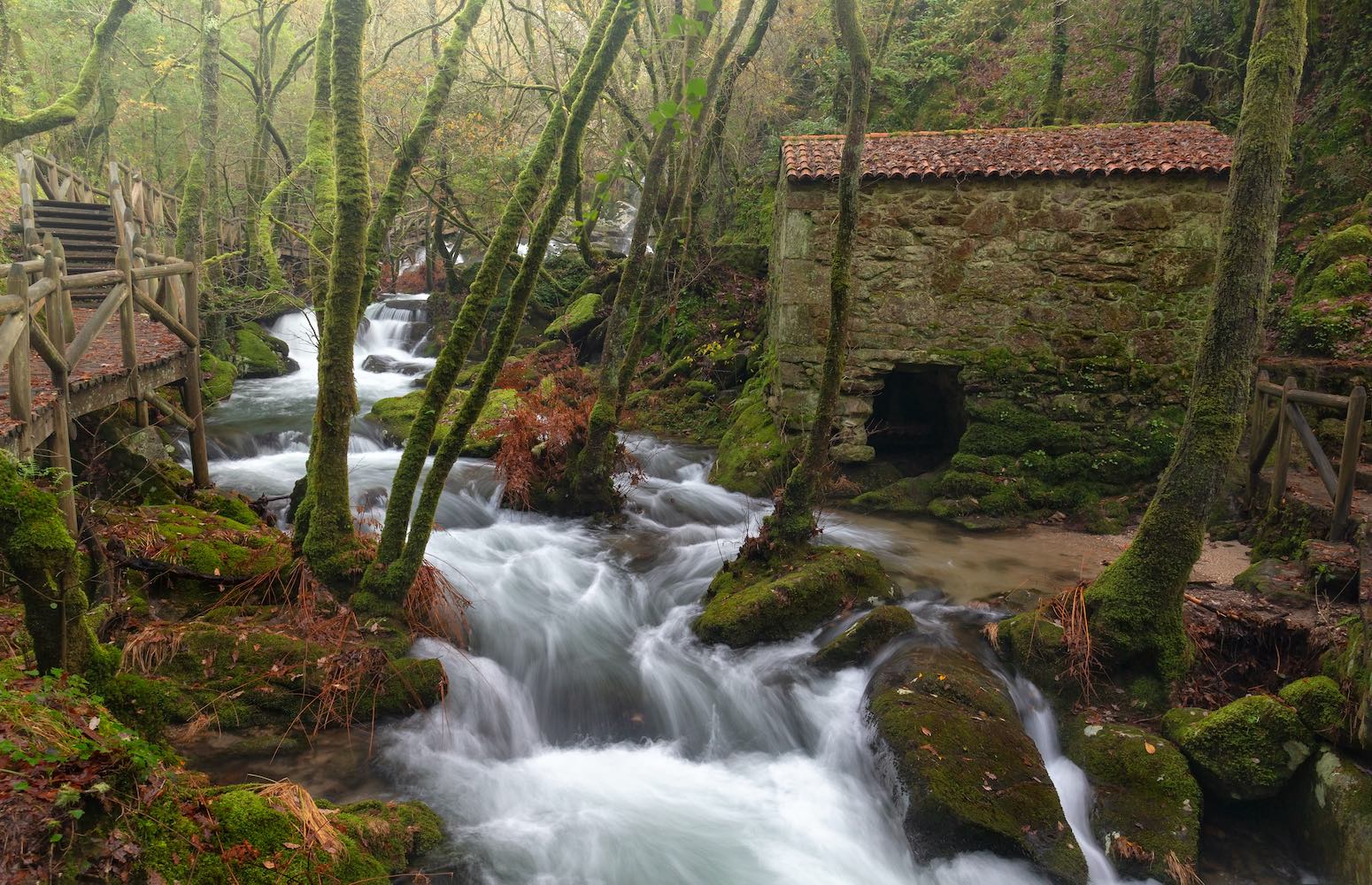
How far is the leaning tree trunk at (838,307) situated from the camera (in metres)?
6.17

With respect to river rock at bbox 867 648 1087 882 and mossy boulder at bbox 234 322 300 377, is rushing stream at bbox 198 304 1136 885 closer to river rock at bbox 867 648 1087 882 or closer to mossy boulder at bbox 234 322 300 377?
river rock at bbox 867 648 1087 882

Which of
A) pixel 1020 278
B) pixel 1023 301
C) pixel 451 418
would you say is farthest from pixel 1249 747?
pixel 451 418

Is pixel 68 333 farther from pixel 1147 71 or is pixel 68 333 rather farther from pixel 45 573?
pixel 1147 71

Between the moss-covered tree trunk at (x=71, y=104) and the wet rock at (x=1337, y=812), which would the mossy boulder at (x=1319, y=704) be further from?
the moss-covered tree trunk at (x=71, y=104)

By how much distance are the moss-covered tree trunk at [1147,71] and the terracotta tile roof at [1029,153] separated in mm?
4774

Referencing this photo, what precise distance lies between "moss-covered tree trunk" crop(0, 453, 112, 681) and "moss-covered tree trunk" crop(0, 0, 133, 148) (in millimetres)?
5422

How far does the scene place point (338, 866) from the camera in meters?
3.31

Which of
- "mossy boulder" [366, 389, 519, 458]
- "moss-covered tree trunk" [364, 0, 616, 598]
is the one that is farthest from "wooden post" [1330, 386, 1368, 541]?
"mossy boulder" [366, 389, 519, 458]

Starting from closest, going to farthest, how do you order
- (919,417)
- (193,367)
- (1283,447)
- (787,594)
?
(787,594) < (1283,447) < (193,367) < (919,417)

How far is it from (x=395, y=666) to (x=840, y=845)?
3086mm

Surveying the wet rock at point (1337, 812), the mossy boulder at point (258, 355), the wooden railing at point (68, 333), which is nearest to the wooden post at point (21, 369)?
the wooden railing at point (68, 333)

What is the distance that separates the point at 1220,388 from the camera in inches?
200

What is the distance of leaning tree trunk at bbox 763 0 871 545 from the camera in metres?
6.17

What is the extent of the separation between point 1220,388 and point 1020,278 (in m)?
5.25
